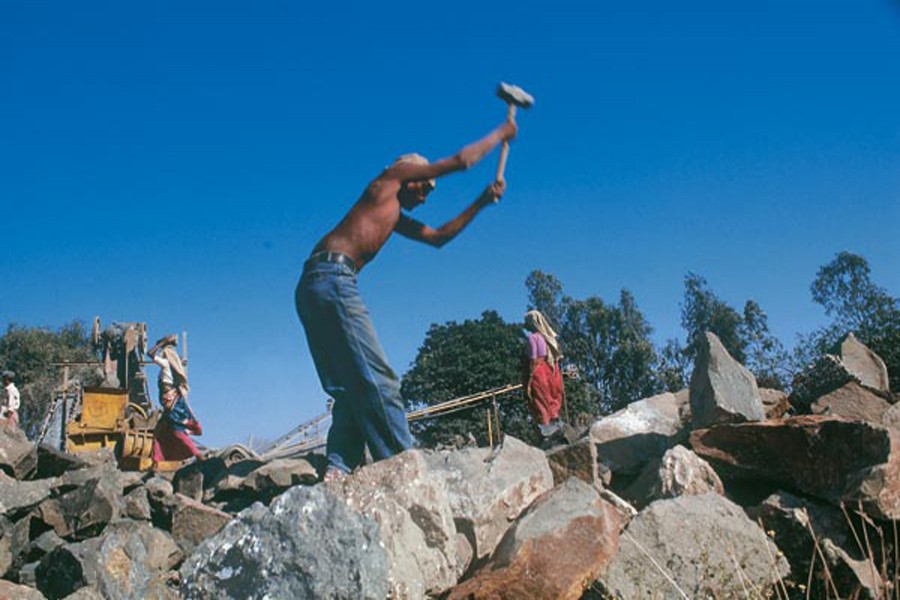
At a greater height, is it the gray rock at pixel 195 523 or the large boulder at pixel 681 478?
the gray rock at pixel 195 523

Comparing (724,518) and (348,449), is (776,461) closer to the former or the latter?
(724,518)

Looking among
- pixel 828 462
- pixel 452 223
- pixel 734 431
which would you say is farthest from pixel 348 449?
pixel 828 462

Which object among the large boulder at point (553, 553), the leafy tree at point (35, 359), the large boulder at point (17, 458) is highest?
the leafy tree at point (35, 359)

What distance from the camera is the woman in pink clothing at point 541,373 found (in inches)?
336

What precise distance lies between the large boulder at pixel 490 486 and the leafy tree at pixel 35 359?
33.7 meters

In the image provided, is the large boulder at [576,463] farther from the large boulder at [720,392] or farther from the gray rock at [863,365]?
the gray rock at [863,365]

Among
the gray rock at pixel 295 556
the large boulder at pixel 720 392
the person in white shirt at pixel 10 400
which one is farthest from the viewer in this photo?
the person in white shirt at pixel 10 400

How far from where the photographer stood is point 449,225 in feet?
20.6

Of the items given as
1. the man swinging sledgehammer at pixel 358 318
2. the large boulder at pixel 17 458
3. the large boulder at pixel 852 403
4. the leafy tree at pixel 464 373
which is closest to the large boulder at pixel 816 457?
the large boulder at pixel 852 403

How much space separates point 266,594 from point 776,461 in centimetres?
320

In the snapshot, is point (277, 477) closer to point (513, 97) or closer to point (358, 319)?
point (358, 319)

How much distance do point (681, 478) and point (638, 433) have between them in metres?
1.61

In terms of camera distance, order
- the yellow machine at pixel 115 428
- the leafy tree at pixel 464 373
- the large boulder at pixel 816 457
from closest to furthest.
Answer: the large boulder at pixel 816 457 < the yellow machine at pixel 115 428 < the leafy tree at pixel 464 373

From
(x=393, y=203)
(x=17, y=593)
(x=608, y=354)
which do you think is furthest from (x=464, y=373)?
(x=17, y=593)
